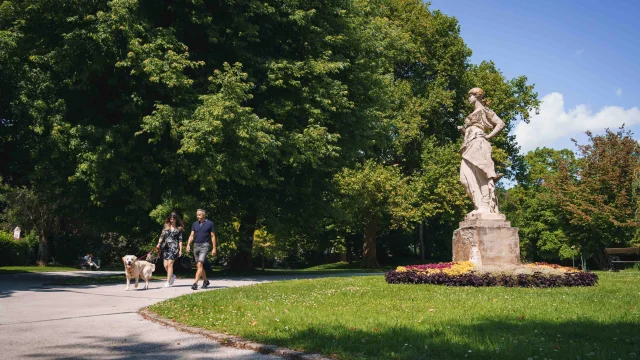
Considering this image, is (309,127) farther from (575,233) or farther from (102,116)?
(575,233)

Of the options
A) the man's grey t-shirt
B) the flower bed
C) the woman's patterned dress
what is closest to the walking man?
the man's grey t-shirt

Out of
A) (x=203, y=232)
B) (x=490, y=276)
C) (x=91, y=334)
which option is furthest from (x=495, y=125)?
(x=91, y=334)

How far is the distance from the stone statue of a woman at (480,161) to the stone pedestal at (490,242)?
2.25ft

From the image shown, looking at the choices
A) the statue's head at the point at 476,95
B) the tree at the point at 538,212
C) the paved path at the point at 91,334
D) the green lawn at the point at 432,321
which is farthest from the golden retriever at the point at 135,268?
the tree at the point at 538,212

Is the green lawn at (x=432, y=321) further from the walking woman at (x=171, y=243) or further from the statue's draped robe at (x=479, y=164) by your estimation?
the statue's draped robe at (x=479, y=164)

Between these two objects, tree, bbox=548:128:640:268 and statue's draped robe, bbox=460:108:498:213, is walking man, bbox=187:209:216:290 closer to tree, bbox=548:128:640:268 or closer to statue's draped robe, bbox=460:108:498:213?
statue's draped robe, bbox=460:108:498:213

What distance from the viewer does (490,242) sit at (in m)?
15.1

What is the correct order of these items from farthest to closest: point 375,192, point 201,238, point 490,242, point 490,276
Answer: point 375,192 < point 490,242 < point 201,238 < point 490,276

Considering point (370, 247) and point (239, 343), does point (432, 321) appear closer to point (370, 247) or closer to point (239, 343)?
point (239, 343)

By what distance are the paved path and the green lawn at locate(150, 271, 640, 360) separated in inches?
22.2

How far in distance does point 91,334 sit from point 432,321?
4.52m

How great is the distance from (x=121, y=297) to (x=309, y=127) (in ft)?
28.6

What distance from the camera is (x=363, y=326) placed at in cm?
719

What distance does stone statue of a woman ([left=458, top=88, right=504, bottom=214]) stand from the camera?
52.7 ft
